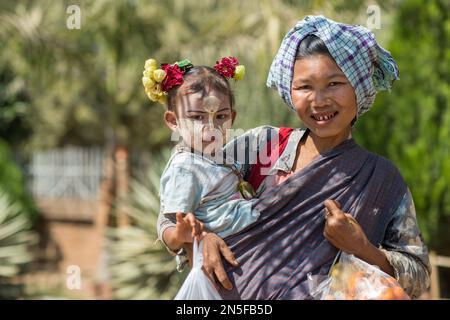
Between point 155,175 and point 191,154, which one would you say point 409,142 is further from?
point 191,154

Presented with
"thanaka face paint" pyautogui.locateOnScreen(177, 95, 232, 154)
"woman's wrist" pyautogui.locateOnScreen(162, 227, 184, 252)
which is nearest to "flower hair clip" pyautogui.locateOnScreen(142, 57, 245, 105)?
"thanaka face paint" pyautogui.locateOnScreen(177, 95, 232, 154)

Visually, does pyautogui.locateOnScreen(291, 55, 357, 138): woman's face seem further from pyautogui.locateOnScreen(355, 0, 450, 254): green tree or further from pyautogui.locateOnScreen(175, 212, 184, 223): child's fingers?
pyautogui.locateOnScreen(355, 0, 450, 254): green tree

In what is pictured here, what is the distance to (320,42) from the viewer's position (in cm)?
261

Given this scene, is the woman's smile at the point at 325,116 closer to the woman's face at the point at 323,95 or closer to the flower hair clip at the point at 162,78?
the woman's face at the point at 323,95

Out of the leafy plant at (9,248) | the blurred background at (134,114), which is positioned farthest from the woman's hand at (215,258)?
the leafy plant at (9,248)

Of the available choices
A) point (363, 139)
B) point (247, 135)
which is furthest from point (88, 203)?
point (247, 135)

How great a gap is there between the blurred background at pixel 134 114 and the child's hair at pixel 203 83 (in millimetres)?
2031

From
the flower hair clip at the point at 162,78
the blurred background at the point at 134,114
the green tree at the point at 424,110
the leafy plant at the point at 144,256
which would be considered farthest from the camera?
the leafy plant at the point at 144,256

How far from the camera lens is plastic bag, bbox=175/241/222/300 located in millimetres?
2461

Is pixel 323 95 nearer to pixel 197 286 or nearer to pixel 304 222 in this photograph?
pixel 304 222

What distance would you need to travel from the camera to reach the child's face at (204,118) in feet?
8.66

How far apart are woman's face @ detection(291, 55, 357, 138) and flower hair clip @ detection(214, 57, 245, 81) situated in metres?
0.29

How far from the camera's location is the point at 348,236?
250 centimetres
